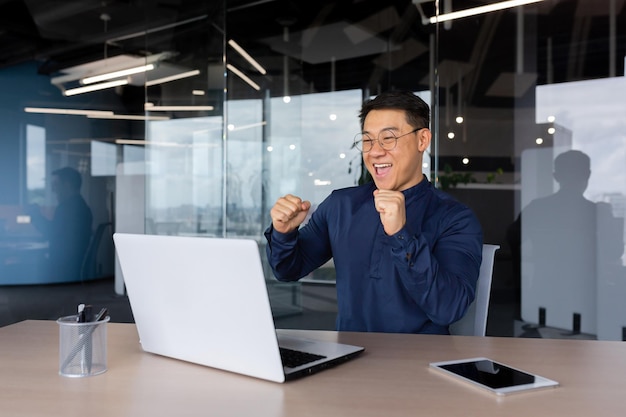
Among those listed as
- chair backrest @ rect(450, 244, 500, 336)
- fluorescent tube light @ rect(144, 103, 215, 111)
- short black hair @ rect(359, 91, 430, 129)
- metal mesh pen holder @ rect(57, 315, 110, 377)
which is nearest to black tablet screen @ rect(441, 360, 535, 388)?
chair backrest @ rect(450, 244, 500, 336)

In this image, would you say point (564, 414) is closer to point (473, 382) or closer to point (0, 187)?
point (473, 382)

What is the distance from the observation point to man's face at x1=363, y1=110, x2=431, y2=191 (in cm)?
194

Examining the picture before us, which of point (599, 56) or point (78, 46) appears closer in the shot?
point (599, 56)

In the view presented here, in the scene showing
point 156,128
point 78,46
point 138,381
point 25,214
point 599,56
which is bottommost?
point 138,381

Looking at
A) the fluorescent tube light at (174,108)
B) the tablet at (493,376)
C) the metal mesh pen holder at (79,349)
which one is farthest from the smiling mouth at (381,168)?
the fluorescent tube light at (174,108)

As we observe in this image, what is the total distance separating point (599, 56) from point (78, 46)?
13.1ft

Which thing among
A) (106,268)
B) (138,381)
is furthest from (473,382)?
(106,268)

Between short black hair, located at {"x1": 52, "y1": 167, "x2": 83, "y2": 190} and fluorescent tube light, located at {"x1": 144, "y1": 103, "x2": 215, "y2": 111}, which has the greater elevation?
fluorescent tube light, located at {"x1": 144, "y1": 103, "x2": 215, "y2": 111}

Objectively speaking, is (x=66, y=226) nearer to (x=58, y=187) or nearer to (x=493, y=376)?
(x=58, y=187)

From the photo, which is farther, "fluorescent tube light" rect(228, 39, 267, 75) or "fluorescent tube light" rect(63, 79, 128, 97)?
"fluorescent tube light" rect(63, 79, 128, 97)

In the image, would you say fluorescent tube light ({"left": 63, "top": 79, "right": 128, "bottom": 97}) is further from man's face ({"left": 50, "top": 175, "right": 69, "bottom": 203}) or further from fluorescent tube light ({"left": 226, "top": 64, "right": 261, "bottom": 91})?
fluorescent tube light ({"left": 226, "top": 64, "right": 261, "bottom": 91})

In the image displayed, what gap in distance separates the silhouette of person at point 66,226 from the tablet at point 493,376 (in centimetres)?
429

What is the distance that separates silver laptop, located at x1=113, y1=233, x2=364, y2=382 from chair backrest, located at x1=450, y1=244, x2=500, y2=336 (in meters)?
0.63

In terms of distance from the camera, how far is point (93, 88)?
5.01 m
